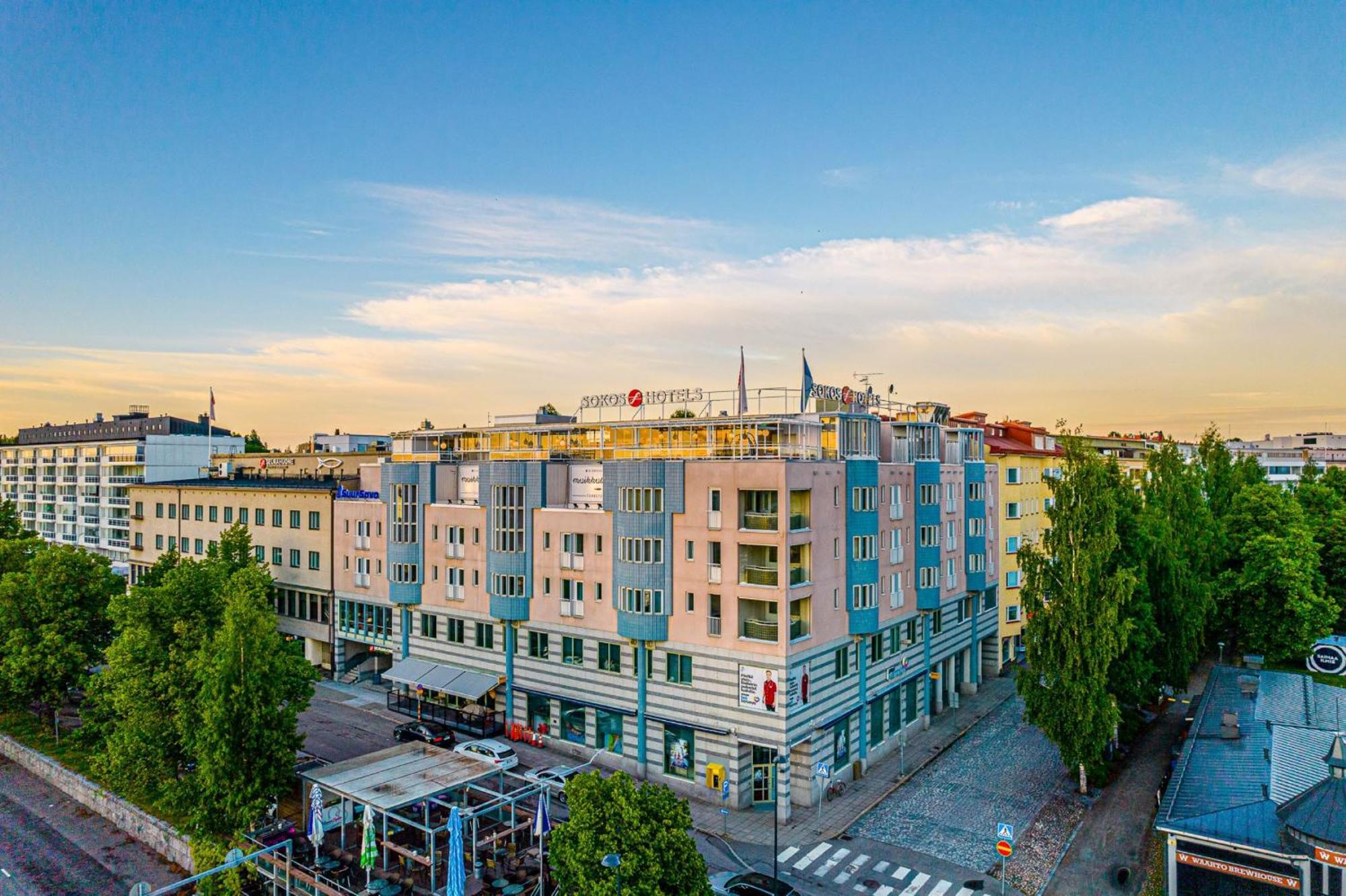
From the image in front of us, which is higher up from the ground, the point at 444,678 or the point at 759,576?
the point at 759,576

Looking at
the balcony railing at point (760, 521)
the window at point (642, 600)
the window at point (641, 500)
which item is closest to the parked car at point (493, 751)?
the window at point (642, 600)

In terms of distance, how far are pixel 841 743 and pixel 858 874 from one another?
1083 cm

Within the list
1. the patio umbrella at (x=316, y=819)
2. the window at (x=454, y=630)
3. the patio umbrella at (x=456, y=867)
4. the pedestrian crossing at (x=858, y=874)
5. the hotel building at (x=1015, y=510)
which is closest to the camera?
the patio umbrella at (x=456, y=867)

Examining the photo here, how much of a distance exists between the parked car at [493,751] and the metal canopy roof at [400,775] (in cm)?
689

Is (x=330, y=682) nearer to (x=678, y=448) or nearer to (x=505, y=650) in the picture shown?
(x=505, y=650)

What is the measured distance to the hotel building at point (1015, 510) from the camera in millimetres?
70188

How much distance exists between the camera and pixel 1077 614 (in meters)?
42.9

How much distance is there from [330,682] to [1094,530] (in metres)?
58.1

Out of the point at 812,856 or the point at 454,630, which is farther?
the point at 454,630

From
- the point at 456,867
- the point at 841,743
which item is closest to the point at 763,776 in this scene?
the point at 841,743

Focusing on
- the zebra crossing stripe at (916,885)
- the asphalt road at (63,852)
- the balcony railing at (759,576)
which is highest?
the balcony railing at (759,576)

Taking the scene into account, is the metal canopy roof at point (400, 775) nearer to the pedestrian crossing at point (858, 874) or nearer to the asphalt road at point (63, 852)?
the asphalt road at point (63, 852)

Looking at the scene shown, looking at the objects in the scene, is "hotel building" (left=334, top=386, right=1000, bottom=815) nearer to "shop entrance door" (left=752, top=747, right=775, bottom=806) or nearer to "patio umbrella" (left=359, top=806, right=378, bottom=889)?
"shop entrance door" (left=752, top=747, right=775, bottom=806)

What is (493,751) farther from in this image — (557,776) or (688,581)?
(688,581)
